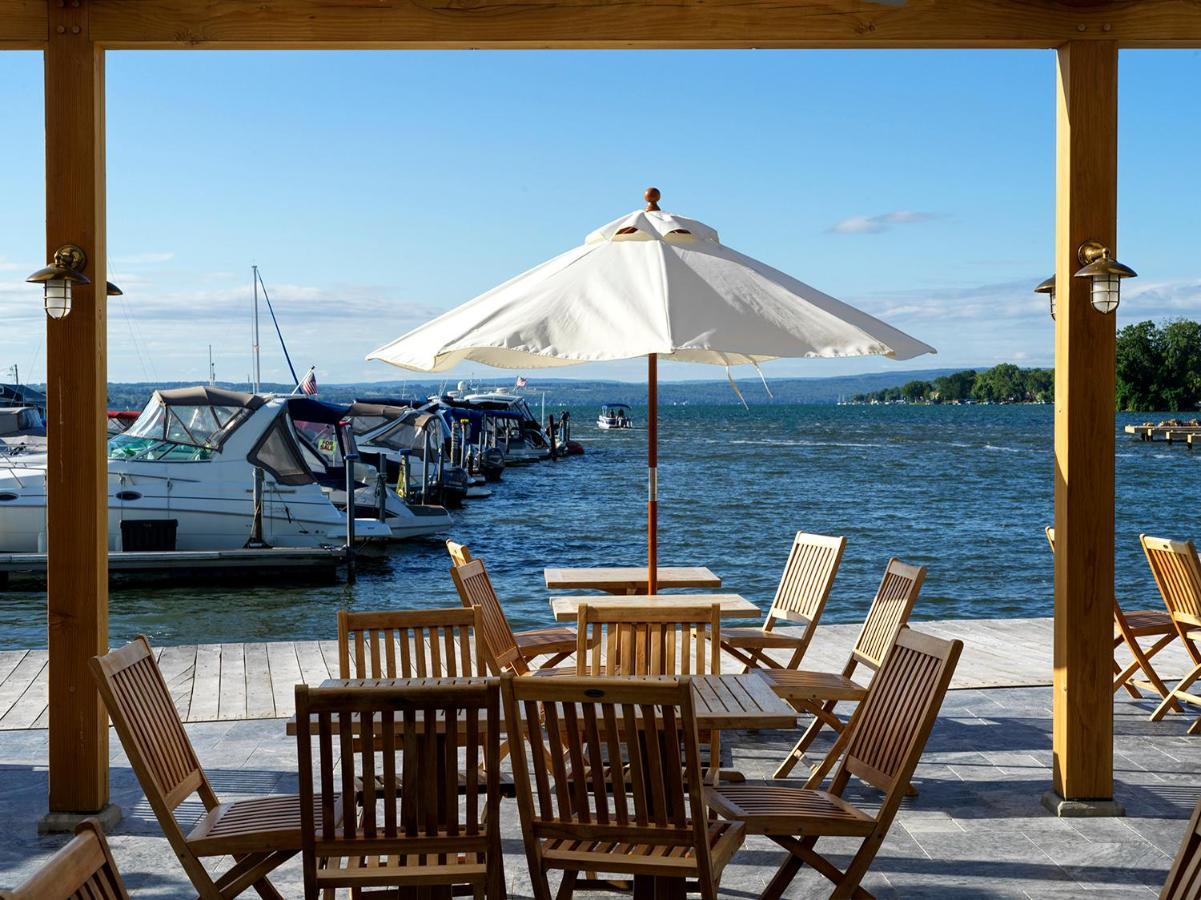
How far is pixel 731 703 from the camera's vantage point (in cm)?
425

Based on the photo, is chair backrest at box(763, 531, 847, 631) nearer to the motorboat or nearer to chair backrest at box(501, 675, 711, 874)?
chair backrest at box(501, 675, 711, 874)

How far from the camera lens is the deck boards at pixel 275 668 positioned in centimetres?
696

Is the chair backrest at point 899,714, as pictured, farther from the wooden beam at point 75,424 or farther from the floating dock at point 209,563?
the floating dock at point 209,563

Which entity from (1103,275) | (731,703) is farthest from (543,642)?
(1103,275)

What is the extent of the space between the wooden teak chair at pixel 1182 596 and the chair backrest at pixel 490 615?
3248 millimetres

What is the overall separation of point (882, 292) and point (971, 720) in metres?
65.3

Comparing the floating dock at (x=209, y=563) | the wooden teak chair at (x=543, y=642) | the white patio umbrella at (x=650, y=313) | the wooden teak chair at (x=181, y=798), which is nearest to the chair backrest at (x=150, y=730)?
the wooden teak chair at (x=181, y=798)

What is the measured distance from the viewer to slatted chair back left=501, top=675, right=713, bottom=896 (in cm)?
326

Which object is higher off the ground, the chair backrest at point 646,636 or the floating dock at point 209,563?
the chair backrest at point 646,636

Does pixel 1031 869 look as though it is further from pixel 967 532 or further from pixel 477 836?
pixel 967 532

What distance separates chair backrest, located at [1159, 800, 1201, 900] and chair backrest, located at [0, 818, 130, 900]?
2.03 m

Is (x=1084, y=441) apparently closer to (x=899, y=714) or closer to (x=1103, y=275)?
(x=1103, y=275)

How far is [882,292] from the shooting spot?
6981cm

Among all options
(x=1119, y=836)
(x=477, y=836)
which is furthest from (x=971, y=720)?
(x=477, y=836)
